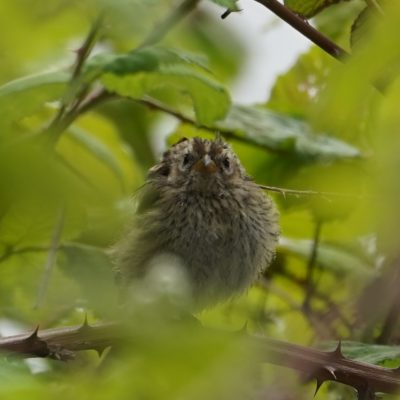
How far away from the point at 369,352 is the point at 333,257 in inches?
55.8

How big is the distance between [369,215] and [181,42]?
1605mm

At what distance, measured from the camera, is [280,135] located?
3.45 m

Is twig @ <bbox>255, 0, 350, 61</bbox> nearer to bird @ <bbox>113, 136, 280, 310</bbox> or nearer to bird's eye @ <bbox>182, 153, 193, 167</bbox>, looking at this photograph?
bird @ <bbox>113, 136, 280, 310</bbox>

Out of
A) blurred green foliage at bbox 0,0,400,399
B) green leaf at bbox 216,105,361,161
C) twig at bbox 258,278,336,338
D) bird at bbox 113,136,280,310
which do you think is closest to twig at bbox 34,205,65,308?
blurred green foliage at bbox 0,0,400,399

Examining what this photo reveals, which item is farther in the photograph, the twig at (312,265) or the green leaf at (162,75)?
the twig at (312,265)

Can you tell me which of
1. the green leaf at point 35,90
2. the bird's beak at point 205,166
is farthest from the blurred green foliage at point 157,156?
the bird's beak at point 205,166

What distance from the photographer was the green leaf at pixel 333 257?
350 cm

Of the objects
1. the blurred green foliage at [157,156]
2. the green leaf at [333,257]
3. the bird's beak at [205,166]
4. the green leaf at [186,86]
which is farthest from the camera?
the bird's beak at [205,166]

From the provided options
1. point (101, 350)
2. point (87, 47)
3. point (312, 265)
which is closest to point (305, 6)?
point (87, 47)

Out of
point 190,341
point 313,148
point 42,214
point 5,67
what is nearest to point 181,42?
point 313,148

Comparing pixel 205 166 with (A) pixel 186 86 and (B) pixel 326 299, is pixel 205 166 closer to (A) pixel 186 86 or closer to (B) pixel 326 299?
(B) pixel 326 299

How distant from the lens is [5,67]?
0.99m

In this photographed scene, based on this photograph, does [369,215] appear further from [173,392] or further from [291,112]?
[291,112]

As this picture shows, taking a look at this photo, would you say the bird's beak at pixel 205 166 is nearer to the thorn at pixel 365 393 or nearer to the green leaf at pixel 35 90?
the green leaf at pixel 35 90
